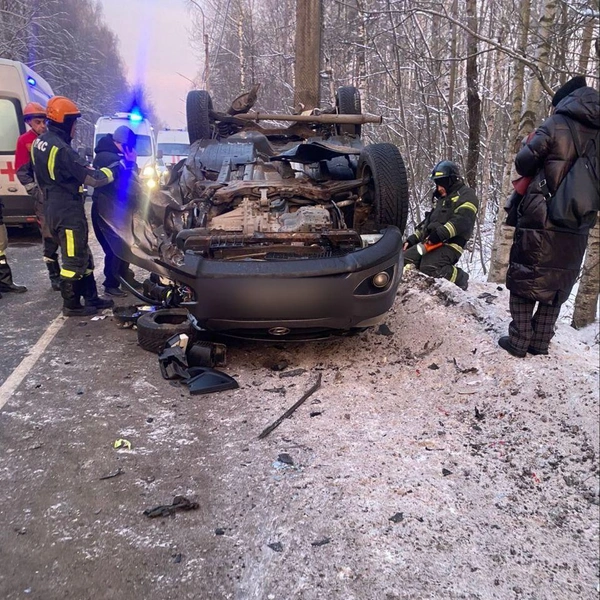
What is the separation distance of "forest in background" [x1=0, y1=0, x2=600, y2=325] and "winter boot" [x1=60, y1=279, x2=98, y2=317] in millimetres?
4330

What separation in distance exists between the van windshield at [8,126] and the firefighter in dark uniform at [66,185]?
3.86 meters

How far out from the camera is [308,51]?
37.0 ft

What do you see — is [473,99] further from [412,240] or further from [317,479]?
[317,479]

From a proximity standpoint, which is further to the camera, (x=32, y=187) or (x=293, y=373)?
(x=32, y=187)

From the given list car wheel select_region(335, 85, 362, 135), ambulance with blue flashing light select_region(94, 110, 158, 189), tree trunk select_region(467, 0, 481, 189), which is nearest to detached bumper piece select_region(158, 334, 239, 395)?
car wheel select_region(335, 85, 362, 135)

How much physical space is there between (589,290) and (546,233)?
2863 millimetres

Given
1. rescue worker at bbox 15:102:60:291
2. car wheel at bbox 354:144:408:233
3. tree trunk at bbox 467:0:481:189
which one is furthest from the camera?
tree trunk at bbox 467:0:481:189

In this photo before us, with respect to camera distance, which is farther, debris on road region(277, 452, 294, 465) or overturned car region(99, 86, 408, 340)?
overturned car region(99, 86, 408, 340)

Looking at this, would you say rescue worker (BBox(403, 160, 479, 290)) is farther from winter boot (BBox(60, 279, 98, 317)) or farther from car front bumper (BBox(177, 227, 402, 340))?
winter boot (BBox(60, 279, 98, 317))

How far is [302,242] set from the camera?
3.83 metres

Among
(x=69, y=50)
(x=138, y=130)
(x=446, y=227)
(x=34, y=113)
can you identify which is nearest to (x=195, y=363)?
(x=446, y=227)

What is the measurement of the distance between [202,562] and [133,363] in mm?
2262

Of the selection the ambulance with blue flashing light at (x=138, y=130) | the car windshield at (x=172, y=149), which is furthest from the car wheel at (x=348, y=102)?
the car windshield at (x=172, y=149)

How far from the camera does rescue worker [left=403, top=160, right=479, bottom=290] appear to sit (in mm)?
5277
